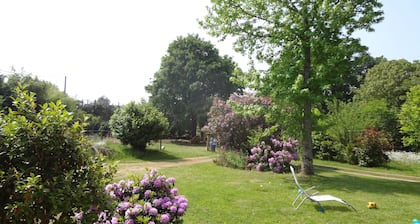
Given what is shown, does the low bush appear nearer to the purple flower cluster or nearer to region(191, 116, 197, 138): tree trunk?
the purple flower cluster

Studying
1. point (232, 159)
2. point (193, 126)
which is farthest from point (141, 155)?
point (193, 126)

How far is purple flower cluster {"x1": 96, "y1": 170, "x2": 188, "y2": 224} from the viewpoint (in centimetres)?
369

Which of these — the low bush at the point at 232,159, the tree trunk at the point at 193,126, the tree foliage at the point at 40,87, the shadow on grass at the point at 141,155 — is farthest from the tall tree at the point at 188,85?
the low bush at the point at 232,159

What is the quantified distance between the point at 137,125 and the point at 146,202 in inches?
513

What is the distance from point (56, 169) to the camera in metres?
2.61

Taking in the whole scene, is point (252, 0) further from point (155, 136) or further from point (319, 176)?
point (155, 136)

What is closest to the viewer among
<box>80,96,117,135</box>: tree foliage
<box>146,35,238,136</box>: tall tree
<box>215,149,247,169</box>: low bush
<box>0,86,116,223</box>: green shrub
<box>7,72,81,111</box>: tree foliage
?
<box>0,86,116,223</box>: green shrub

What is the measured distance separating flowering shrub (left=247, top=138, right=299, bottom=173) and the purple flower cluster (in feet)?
30.3

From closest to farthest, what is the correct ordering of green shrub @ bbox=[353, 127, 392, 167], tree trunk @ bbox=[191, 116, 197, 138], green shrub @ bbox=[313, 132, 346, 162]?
green shrub @ bbox=[353, 127, 392, 167] → green shrub @ bbox=[313, 132, 346, 162] → tree trunk @ bbox=[191, 116, 197, 138]

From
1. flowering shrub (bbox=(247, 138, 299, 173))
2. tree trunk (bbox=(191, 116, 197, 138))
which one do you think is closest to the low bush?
flowering shrub (bbox=(247, 138, 299, 173))

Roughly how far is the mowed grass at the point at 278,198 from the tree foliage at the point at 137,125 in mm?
5106

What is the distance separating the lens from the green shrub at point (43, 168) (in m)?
2.39

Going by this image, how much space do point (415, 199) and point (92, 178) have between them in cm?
886

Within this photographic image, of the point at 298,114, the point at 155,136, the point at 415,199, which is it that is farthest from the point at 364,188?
the point at 155,136
